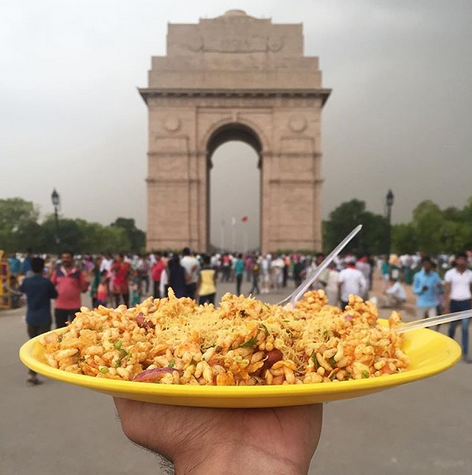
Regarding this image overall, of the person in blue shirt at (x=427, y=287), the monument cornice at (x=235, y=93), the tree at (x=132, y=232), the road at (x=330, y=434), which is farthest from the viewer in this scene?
the tree at (x=132, y=232)

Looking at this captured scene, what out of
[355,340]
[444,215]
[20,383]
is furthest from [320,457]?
[444,215]

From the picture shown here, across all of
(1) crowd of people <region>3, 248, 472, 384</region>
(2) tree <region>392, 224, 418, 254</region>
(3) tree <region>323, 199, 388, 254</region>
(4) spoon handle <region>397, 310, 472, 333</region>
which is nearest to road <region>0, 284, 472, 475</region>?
(1) crowd of people <region>3, 248, 472, 384</region>

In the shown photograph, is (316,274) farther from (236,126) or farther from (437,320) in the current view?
(236,126)

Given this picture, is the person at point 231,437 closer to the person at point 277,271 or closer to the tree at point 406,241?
the person at point 277,271

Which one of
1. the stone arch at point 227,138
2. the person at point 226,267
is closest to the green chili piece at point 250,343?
the person at point 226,267

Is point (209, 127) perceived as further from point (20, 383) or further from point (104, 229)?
point (104, 229)

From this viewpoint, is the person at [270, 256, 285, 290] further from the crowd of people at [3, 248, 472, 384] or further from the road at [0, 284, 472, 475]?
the road at [0, 284, 472, 475]

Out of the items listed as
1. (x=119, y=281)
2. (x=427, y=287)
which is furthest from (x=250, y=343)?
(x=119, y=281)
